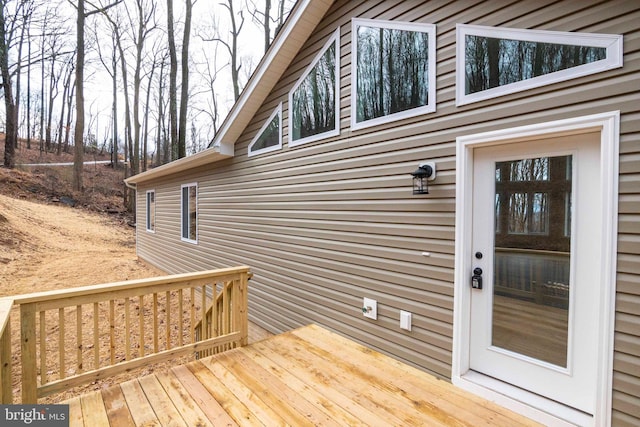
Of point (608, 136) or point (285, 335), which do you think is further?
point (285, 335)

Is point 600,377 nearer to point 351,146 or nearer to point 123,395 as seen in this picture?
point 351,146

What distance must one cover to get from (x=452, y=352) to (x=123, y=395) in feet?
8.23

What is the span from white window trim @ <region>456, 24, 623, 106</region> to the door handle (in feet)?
4.25

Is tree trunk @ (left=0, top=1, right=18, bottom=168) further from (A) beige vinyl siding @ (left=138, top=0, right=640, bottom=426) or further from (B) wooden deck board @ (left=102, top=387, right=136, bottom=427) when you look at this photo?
(B) wooden deck board @ (left=102, top=387, right=136, bottom=427)

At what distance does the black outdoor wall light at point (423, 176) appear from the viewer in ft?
9.01

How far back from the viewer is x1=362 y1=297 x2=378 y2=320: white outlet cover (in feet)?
10.6

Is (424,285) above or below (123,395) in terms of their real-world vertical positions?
above

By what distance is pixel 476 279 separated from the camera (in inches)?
100

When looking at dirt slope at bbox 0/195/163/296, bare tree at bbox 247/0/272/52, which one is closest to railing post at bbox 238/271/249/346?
dirt slope at bbox 0/195/163/296

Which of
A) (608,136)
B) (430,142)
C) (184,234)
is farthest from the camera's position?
(184,234)

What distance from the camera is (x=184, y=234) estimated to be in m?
7.78

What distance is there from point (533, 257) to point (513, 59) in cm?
141

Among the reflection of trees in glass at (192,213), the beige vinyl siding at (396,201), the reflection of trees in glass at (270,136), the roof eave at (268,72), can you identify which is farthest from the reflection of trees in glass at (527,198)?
the reflection of trees in glass at (192,213)

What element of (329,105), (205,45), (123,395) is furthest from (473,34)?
(205,45)
